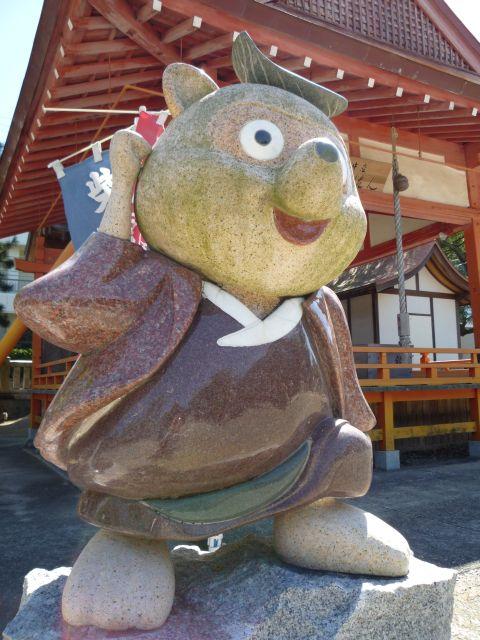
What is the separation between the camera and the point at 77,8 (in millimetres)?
3727

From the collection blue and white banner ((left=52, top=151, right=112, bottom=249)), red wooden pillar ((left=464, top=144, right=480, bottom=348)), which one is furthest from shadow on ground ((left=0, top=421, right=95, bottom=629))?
red wooden pillar ((left=464, top=144, right=480, bottom=348))

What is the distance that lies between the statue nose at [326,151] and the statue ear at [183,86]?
2.01 ft

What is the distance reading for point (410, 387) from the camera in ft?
19.6

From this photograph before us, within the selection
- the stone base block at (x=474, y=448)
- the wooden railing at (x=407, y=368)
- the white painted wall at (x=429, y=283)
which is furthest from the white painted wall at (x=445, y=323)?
the stone base block at (x=474, y=448)

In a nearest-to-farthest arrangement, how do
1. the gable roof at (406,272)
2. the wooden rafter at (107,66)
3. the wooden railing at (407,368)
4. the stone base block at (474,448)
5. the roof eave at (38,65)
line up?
the roof eave at (38,65), the wooden rafter at (107,66), the wooden railing at (407,368), the stone base block at (474,448), the gable roof at (406,272)

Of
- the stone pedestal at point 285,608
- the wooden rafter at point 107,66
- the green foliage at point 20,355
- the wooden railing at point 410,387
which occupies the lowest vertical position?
the stone pedestal at point 285,608

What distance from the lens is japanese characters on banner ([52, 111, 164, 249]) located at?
368 cm

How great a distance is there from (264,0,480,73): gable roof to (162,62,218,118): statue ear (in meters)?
4.19

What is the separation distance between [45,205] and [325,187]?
285 inches

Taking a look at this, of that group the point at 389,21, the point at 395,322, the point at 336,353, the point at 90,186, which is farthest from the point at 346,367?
the point at 395,322

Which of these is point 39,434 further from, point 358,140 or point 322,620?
point 358,140

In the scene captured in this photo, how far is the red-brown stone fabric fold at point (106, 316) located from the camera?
1520 millimetres

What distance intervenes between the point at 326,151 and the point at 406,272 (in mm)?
8700

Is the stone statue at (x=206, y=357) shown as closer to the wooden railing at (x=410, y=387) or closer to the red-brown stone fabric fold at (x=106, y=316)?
the red-brown stone fabric fold at (x=106, y=316)
